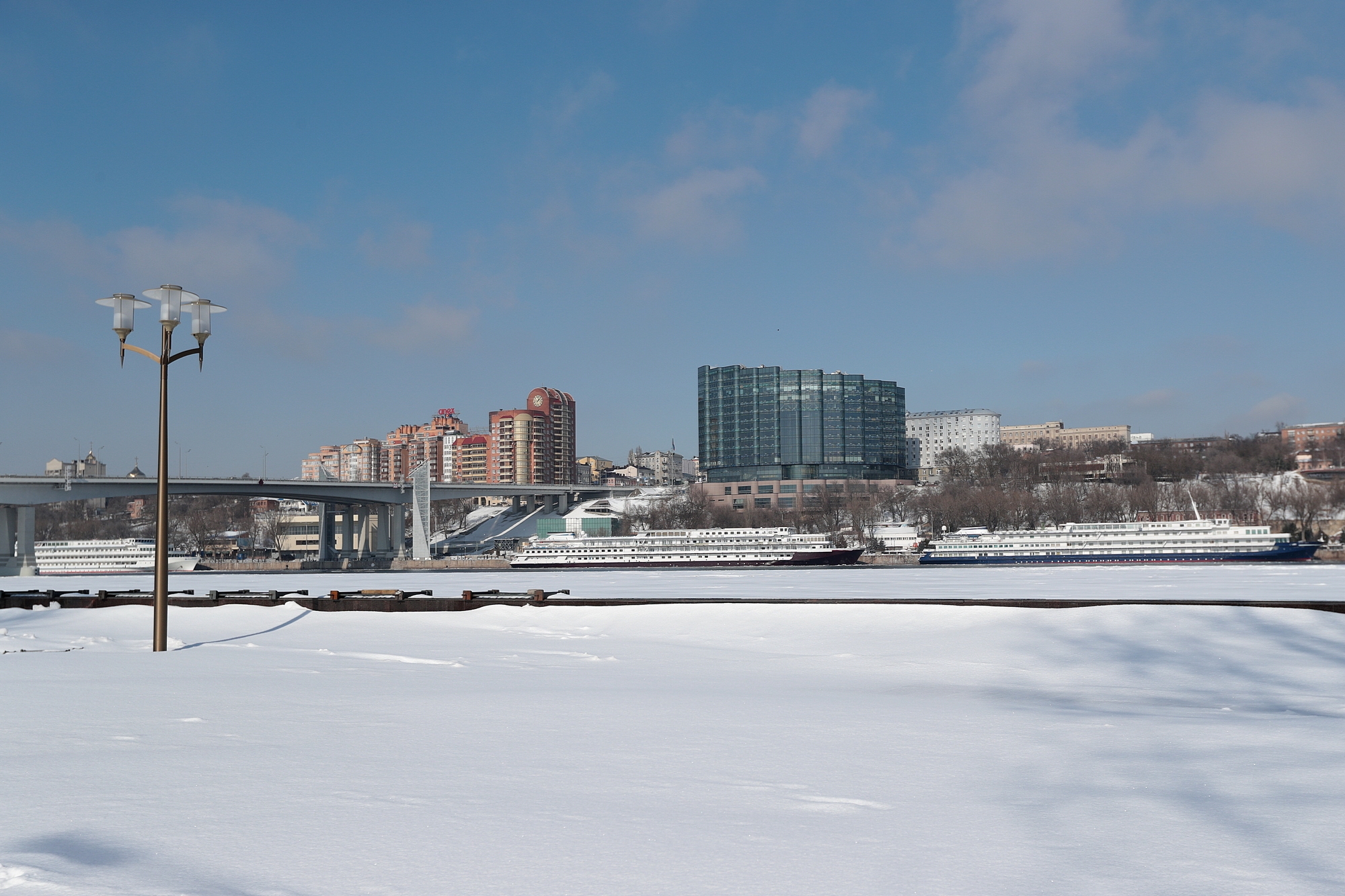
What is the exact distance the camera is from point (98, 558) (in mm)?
92438

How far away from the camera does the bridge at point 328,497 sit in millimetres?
79188

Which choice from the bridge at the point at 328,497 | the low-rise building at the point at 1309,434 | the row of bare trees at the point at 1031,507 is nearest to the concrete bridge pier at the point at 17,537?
the bridge at the point at 328,497

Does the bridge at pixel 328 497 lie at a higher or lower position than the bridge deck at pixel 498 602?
higher

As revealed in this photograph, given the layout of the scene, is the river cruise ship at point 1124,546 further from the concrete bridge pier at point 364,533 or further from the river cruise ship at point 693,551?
the concrete bridge pier at point 364,533

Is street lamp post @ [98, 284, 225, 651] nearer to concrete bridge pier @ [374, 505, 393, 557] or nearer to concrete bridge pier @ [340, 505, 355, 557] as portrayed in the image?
concrete bridge pier @ [374, 505, 393, 557]

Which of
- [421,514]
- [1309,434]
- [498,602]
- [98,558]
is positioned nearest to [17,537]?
[98,558]

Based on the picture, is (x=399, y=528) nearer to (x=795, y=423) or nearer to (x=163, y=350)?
(x=795, y=423)

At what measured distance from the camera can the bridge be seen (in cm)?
7919

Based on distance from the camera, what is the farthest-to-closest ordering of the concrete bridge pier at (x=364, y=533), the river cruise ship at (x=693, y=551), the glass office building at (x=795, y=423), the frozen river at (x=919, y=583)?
1. the glass office building at (x=795, y=423)
2. the concrete bridge pier at (x=364, y=533)
3. the river cruise ship at (x=693, y=551)
4. the frozen river at (x=919, y=583)

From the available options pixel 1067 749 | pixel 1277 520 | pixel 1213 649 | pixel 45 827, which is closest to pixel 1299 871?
pixel 1067 749

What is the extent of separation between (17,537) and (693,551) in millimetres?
57288

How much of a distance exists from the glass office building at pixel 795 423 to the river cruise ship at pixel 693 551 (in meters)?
65.6

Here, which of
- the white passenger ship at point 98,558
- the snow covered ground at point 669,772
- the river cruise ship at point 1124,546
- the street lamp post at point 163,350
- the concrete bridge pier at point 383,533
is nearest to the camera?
the snow covered ground at point 669,772

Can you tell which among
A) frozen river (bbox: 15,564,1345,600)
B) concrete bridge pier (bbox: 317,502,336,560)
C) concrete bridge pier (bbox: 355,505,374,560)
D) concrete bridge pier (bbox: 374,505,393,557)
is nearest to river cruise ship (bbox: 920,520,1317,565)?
frozen river (bbox: 15,564,1345,600)
